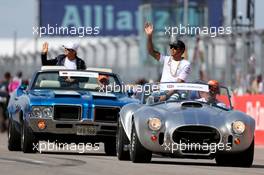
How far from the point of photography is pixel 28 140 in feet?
58.3

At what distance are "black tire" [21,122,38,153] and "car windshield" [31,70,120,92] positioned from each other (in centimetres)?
120

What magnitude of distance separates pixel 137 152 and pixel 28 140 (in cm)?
295

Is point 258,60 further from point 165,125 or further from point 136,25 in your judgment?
point 136,25

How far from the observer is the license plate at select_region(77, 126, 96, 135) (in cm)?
1791

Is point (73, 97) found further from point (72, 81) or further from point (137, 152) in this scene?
point (137, 152)

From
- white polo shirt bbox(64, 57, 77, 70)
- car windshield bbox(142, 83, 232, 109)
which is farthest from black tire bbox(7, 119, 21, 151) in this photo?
car windshield bbox(142, 83, 232, 109)

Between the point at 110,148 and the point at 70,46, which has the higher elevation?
the point at 70,46

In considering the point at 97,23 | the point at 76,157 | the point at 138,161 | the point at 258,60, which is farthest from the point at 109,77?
the point at 97,23

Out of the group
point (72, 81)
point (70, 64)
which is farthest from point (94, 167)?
point (70, 64)

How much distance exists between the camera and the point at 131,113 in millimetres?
15828

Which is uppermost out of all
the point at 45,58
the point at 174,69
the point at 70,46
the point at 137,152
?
the point at 70,46

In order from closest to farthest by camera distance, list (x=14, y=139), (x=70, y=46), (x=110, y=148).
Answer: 1. (x=110, y=148)
2. (x=14, y=139)
3. (x=70, y=46)

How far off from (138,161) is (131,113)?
74 centimetres

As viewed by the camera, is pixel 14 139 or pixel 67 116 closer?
pixel 67 116
